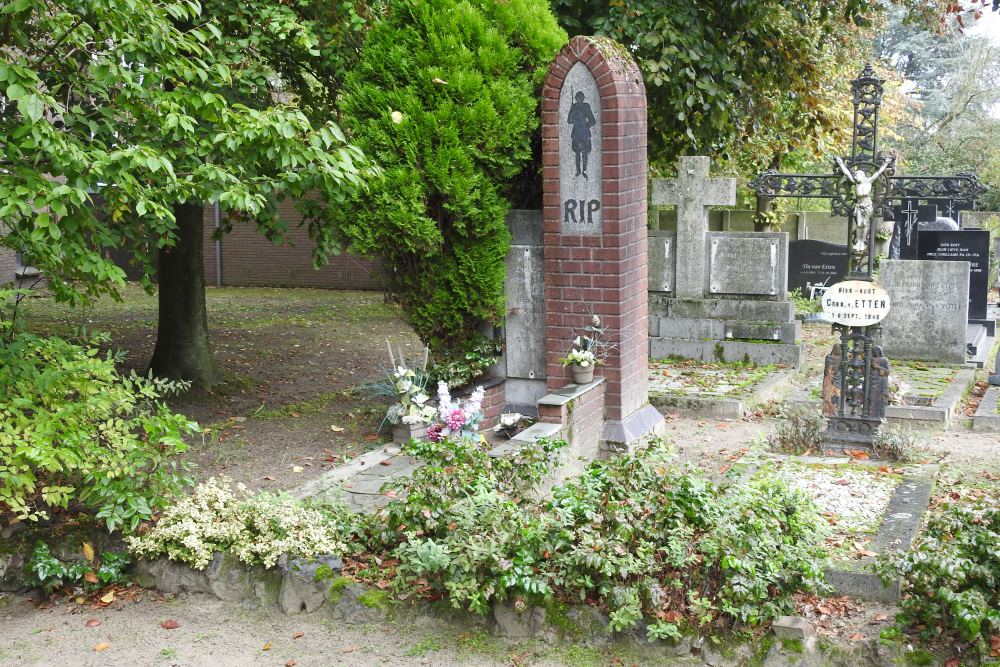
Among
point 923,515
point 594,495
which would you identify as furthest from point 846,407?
point 594,495

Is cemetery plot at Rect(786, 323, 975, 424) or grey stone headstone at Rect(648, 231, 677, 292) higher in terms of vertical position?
grey stone headstone at Rect(648, 231, 677, 292)

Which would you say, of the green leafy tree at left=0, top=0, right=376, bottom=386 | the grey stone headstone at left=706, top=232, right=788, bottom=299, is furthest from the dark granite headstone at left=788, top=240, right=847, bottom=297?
the green leafy tree at left=0, top=0, right=376, bottom=386

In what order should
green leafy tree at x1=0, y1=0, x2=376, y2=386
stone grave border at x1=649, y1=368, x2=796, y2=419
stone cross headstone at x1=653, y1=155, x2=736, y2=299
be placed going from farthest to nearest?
stone cross headstone at x1=653, y1=155, x2=736, y2=299, stone grave border at x1=649, y1=368, x2=796, y2=419, green leafy tree at x1=0, y1=0, x2=376, y2=386

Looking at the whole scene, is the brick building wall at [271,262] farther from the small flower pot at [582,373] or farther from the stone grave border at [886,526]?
the stone grave border at [886,526]

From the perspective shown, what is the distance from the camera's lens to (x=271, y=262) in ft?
82.0

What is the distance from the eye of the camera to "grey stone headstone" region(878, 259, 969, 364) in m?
12.9

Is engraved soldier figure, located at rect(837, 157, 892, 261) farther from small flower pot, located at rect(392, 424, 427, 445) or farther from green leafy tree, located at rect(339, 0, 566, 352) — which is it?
small flower pot, located at rect(392, 424, 427, 445)

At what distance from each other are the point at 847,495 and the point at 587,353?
2.21 m

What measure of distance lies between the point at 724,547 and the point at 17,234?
15.1ft

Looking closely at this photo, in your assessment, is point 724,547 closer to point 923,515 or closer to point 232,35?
point 923,515

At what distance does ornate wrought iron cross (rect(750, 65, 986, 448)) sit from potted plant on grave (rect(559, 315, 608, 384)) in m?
2.19

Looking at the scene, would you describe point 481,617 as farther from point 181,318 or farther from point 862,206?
point 181,318

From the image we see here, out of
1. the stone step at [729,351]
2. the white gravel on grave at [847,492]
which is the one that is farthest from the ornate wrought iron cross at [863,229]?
the stone step at [729,351]

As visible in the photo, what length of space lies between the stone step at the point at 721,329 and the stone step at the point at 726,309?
0.10 metres
